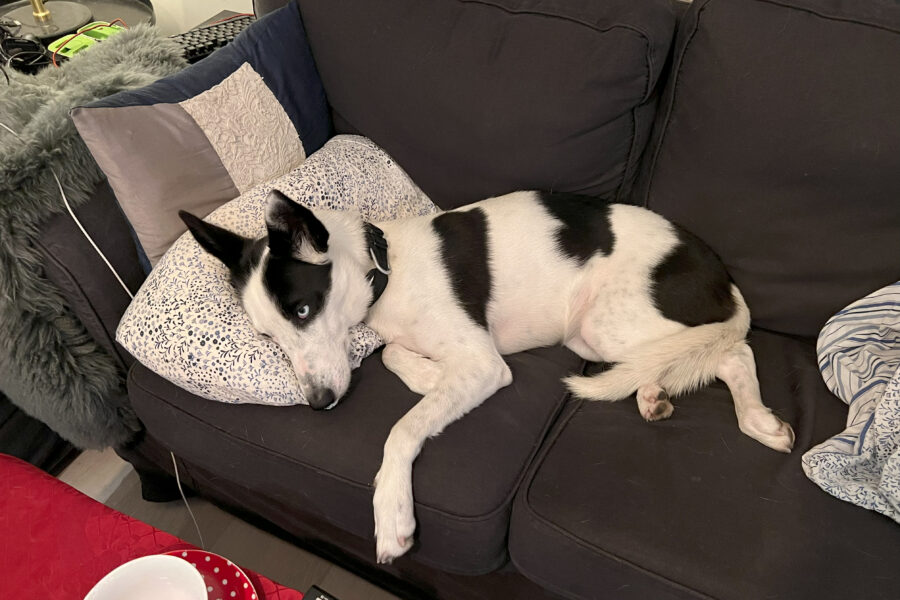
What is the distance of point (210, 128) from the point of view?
1.72 metres

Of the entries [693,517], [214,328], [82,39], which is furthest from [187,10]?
[693,517]

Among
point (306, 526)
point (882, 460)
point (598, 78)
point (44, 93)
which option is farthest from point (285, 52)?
point (882, 460)

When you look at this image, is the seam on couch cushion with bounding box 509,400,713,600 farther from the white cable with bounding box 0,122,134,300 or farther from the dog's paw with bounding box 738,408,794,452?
the white cable with bounding box 0,122,134,300

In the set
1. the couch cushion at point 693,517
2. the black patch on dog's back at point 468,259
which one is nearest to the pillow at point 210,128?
the black patch on dog's back at point 468,259

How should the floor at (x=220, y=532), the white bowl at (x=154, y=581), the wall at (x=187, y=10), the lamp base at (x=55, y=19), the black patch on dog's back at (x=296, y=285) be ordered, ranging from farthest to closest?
the wall at (x=187, y=10), the lamp base at (x=55, y=19), the floor at (x=220, y=532), the black patch on dog's back at (x=296, y=285), the white bowl at (x=154, y=581)

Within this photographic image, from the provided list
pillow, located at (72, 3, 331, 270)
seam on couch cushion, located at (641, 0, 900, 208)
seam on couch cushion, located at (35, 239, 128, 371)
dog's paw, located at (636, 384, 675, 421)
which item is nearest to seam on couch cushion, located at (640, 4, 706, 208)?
seam on couch cushion, located at (641, 0, 900, 208)

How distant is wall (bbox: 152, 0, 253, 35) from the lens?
2955 mm

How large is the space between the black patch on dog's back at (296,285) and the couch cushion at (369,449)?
23 cm

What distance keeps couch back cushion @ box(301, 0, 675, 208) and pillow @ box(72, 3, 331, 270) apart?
5.4 inches

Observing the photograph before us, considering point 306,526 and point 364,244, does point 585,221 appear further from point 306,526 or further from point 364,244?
point 306,526

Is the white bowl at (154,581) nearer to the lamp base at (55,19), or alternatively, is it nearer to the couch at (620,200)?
the couch at (620,200)

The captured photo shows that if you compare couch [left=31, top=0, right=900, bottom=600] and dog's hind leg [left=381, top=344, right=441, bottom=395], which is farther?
dog's hind leg [left=381, top=344, right=441, bottom=395]

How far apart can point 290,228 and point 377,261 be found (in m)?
0.27

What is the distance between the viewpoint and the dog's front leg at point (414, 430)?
1292 millimetres
